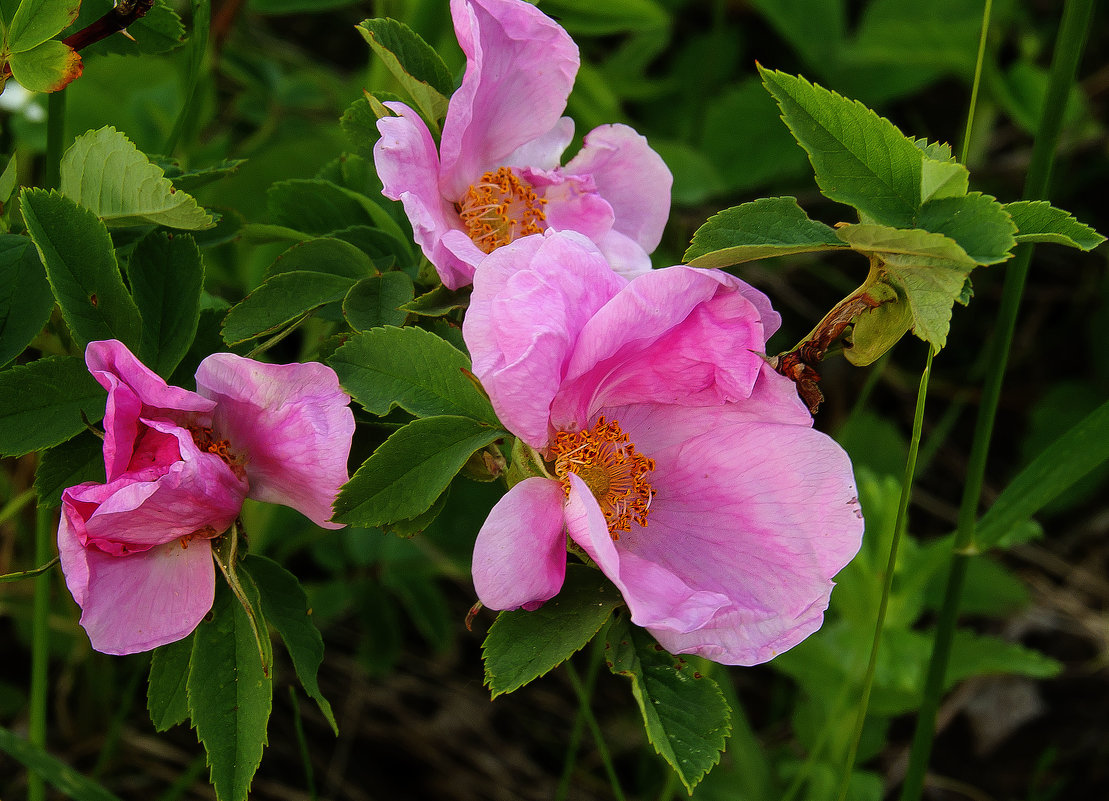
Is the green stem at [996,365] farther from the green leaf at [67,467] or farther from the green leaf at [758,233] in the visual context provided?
the green leaf at [67,467]

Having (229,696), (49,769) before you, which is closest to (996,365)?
(229,696)

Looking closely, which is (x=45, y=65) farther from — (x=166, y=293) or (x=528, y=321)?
(x=528, y=321)

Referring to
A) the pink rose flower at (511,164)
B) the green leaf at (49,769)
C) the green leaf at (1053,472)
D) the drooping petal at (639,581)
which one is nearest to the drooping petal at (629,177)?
the pink rose flower at (511,164)

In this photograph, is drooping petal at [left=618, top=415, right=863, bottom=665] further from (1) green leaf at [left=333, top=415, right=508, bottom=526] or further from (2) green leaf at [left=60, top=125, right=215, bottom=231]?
(2) green leaf at [left=60, top=125, right=215, bottom=231]

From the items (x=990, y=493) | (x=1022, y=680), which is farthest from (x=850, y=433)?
(x=1022, y=680)

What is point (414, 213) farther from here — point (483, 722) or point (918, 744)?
point (483, 722)

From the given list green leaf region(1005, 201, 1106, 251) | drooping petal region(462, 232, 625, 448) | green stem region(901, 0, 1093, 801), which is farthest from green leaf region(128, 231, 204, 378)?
green stem region(901, 0, 1093, 801)
